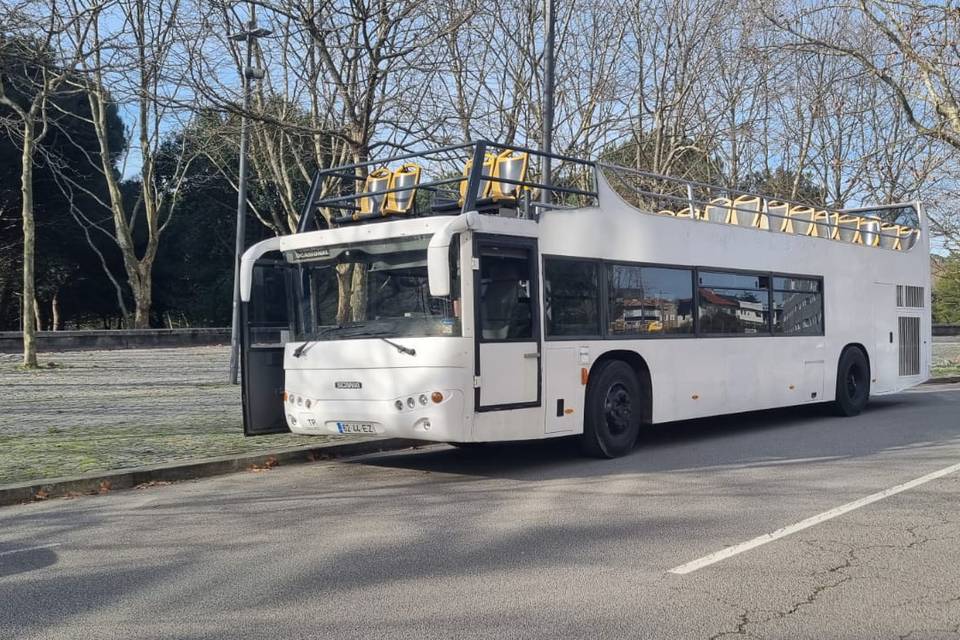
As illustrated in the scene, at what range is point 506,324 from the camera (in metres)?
9.73

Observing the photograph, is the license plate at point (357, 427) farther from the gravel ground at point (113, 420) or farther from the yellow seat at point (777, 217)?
the yellow seat at point (777, 217)

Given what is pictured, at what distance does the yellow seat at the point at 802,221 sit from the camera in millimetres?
14852

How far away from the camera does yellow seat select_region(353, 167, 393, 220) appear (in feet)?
36.6

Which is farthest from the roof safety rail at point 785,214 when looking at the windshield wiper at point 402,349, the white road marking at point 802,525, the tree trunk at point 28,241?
the tree trunk at point 28,241

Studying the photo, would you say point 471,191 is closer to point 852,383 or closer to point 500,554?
point 500,554

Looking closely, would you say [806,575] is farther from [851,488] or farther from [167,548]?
[167,548]

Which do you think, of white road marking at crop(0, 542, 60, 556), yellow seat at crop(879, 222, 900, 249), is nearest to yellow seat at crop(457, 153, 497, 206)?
white road marking at crop(0, 542, 60, 556)

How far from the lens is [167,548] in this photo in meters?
6.87

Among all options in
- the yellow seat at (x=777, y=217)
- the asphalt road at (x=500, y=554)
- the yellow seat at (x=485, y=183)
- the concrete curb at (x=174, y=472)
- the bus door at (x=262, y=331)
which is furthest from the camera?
the yellow seat at (x=777, y=217)

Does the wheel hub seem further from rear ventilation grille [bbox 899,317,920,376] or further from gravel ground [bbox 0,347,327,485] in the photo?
rear ventilation grille [bbox 899,317,920,376]

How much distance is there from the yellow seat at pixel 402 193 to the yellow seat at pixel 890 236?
32.1 ft

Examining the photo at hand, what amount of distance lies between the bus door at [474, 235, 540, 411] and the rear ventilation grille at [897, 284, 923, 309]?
996 cm

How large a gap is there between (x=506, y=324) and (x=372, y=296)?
4.60 feet

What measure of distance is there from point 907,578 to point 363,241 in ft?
20.0
